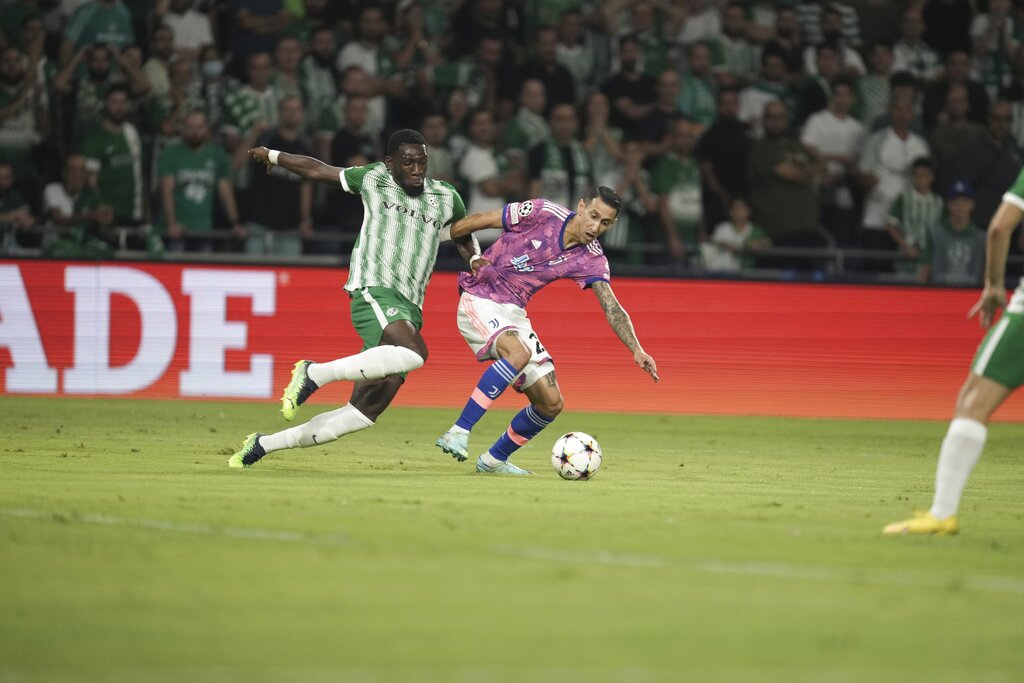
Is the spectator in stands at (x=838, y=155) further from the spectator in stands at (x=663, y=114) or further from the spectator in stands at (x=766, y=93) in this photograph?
the spectator in stands at (x=663, y=114)

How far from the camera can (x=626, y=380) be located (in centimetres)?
1764

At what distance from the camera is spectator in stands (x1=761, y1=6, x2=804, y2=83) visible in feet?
65.9

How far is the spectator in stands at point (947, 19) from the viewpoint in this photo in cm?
2103

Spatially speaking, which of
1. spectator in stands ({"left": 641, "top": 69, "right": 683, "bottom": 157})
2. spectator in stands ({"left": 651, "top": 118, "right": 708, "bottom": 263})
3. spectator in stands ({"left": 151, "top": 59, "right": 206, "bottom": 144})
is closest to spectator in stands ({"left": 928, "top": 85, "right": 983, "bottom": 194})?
spectator in stands ({"left": 651, "top": 118, "right": 708, "bottom": 263})

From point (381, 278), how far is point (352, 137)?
Result: 280 inches

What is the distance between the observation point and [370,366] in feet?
34.0

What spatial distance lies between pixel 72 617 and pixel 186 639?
60 centimetres

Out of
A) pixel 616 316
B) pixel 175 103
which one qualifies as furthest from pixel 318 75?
pixel 616 316

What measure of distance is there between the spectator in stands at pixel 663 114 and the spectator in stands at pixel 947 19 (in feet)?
14.6

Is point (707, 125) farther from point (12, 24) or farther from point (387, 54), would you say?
point (12, 24)

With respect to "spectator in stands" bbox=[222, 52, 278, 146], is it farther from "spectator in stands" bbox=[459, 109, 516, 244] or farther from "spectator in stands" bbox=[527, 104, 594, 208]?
"spectator in stands" bbox=[527, 104, 594, 208]

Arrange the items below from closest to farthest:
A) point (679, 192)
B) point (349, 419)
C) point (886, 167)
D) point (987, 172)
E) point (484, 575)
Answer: point (484, 575) < point (349, 419) < point (679, 192) < point (886, 167) < point (987, 172)

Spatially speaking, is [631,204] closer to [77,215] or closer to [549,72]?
[549,72]

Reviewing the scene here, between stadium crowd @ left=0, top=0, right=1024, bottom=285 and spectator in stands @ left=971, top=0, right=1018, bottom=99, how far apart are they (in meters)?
0.10
